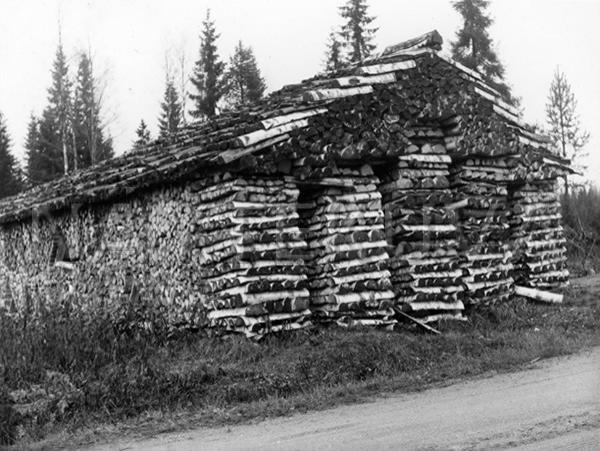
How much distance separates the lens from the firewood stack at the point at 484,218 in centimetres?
1342

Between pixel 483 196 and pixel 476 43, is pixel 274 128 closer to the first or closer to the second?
pixel 483 196

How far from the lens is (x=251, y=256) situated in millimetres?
10414

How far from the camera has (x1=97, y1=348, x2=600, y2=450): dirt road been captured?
596 centimetres

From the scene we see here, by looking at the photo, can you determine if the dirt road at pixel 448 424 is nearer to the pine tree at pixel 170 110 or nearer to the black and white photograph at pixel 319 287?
the black and white photograph at pixel 319 287

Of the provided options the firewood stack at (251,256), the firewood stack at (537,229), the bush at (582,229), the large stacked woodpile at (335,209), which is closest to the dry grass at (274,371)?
the firewood stack at (251,256)

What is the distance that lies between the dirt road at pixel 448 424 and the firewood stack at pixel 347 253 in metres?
3.28

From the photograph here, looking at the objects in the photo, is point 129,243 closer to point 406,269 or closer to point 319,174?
point 319,174

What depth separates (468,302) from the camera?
13.3 meters

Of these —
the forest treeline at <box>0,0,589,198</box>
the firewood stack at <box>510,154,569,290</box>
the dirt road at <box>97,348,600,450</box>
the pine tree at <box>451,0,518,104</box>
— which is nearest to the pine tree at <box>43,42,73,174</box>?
the forest treeline at <box>0,0,589,198</box>

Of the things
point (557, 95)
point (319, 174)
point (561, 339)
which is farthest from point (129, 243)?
point (557, 95)

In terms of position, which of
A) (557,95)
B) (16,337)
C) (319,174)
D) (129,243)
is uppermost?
(557,95)

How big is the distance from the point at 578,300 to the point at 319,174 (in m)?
6.15

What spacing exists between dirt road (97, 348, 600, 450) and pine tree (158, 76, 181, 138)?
110 ft

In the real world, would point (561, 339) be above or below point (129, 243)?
below
